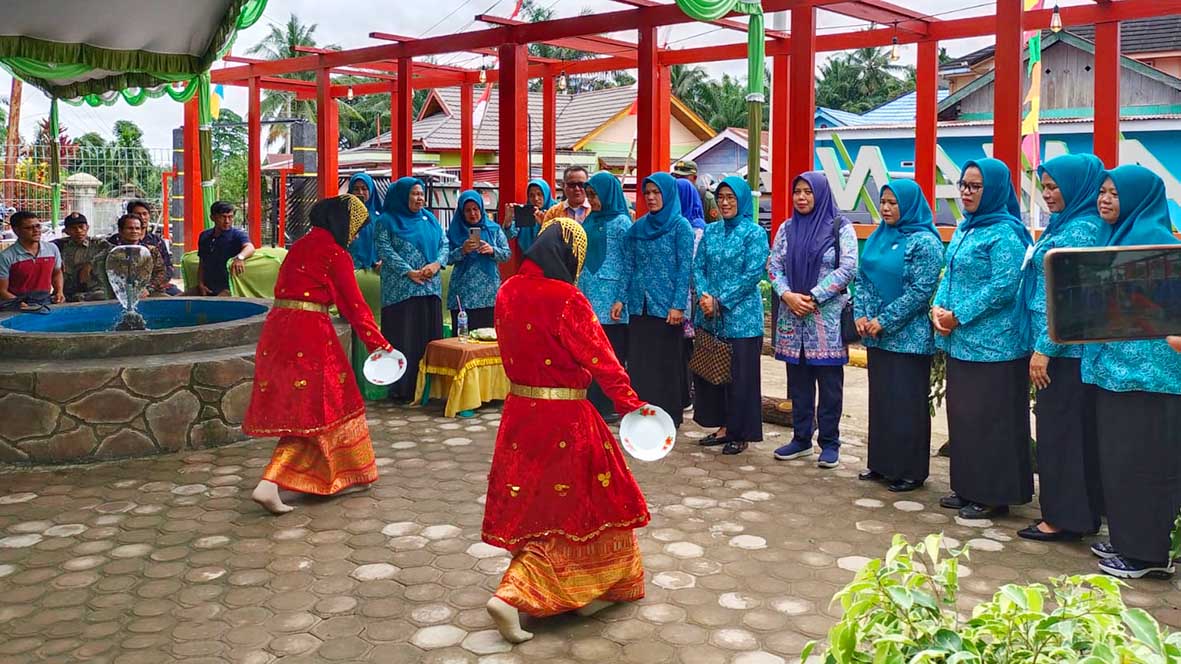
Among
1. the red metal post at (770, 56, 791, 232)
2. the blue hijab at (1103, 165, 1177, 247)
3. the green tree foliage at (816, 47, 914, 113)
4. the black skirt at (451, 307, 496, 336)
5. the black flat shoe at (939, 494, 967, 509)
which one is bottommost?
the black flat shoe at (939, 494, 967, 509)

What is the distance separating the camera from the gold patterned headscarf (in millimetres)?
3479

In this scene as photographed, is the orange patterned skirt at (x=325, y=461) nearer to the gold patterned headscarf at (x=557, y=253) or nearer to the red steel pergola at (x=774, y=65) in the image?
the gold patterned headscarf at (x=557, y=253)

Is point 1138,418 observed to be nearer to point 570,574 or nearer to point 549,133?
point 570,574

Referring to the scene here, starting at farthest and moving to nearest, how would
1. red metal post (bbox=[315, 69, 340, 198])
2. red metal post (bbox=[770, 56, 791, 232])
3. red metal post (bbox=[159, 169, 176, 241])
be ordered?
red metal post (bbox=[159, 169, 176, 241]) → red metal post (bbox=[315, 69, 340, 198]) → red metal post (bbox=[770, 56, 791, 232])

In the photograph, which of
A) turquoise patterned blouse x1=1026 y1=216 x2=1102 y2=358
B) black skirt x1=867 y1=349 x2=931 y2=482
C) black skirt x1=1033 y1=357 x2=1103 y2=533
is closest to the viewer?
turquoise patterned blouse x1=1026 y1=216 x2=1102 y2=358

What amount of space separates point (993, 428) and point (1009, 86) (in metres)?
3.77

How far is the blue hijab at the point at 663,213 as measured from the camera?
6286 mm

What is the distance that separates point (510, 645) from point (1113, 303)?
8.27 feet

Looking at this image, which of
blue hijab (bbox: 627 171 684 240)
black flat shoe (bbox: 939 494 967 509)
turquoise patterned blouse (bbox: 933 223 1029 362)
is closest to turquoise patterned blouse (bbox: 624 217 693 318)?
blue hijab (bbox: 627 171 684 240)

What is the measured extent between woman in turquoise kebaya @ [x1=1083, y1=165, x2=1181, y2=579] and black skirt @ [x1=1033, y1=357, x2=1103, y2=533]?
0.29 meters

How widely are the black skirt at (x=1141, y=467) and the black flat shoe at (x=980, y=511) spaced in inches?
30.9

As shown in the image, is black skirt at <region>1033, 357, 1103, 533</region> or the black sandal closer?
black skirt at <region>1033, 357, 1103, 533</region>

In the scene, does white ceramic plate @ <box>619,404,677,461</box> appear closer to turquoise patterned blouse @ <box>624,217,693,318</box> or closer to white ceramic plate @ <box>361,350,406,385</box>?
white ceramic plate @ <box>361,350,406,385</box>

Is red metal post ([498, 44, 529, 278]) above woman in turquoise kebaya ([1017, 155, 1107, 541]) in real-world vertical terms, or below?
above
